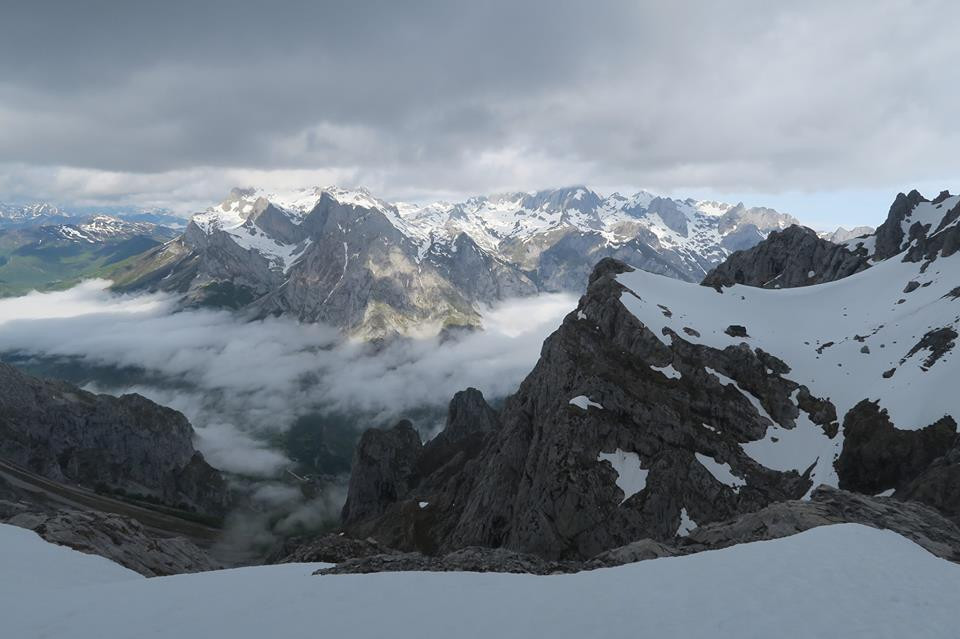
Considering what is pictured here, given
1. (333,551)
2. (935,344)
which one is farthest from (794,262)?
(333,551)

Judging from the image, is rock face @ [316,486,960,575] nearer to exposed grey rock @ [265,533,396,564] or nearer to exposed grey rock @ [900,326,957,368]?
exposed grey rock @ [265,533,396,564]

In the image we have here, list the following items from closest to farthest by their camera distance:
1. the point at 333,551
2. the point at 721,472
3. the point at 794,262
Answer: the point at 333,551, the point at 721,472, the point at 794,262

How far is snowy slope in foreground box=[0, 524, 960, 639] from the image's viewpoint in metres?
15.3

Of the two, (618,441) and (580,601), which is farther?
(618,441)

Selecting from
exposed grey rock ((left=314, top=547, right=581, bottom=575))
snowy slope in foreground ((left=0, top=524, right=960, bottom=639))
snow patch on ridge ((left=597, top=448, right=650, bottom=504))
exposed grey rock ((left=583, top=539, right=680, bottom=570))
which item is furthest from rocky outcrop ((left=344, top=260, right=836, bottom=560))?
snowy slope in foreground ((left=0, top=524, right=960, bottom=639))

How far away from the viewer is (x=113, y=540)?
3522cm

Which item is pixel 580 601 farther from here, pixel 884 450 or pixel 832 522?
pixel 884 450

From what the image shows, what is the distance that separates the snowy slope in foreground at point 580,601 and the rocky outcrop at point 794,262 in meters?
132

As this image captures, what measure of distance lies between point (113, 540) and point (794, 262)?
187 metres

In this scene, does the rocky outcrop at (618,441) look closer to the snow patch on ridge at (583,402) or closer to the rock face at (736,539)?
the snow patch on ridge at (583,402)

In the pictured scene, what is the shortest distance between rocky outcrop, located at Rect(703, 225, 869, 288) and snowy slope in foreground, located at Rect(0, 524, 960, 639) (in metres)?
132

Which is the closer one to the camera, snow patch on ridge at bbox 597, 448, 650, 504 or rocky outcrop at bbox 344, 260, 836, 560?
rocky outcrop at bbox 344, 260, 836, 560

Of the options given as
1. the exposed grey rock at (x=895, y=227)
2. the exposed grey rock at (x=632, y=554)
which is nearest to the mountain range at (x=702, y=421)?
the exposed grey rock at (x=632, y=554)

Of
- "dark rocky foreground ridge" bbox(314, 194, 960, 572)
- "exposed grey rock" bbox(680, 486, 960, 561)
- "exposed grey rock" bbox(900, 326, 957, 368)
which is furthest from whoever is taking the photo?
"exposed grey rock" bbox(900, 326, 957, 368)
